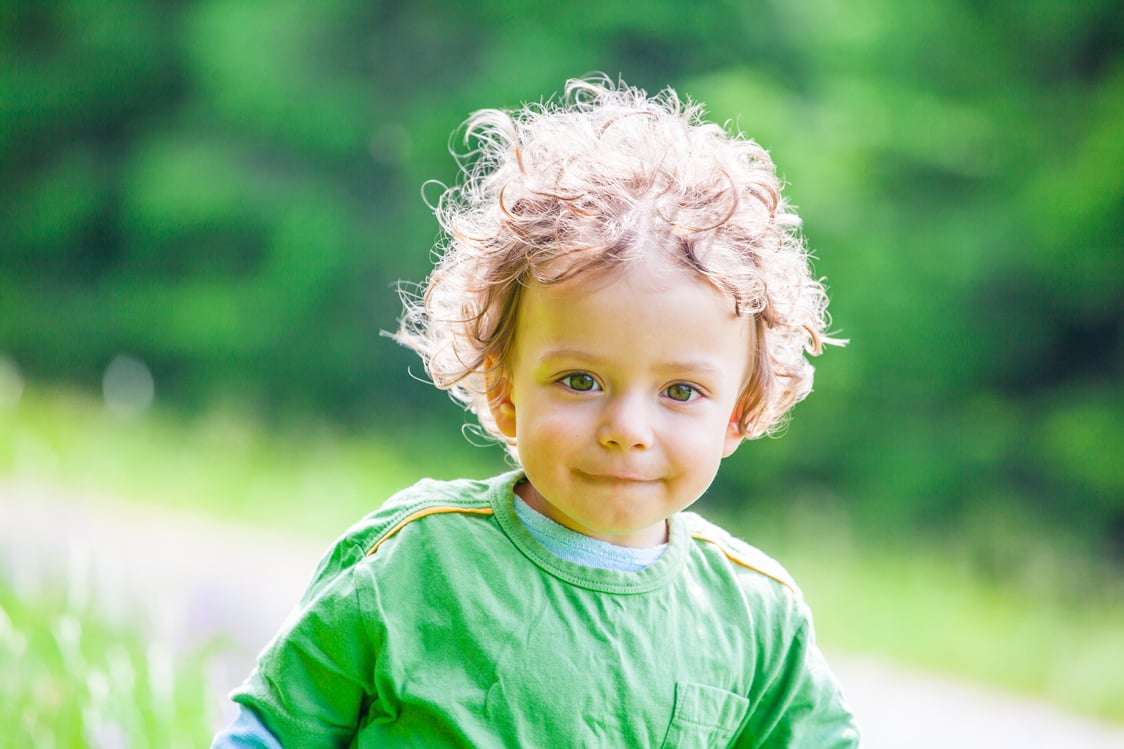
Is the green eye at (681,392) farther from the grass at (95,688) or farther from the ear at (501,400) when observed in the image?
the grass at (95,688)

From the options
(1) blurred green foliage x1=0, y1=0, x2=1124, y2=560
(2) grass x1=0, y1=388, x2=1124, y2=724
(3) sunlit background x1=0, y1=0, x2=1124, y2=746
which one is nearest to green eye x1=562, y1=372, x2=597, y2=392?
(3) sunlit background x1=0, y1=0, x2=1124, y2=746

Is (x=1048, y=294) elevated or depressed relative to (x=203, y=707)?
elevated

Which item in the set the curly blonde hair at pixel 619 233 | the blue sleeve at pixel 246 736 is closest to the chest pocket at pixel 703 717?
the curly blonde hair at pixel 619 233

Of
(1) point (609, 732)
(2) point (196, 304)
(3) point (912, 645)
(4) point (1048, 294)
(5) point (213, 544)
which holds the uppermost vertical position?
(4) point (1048, 294)

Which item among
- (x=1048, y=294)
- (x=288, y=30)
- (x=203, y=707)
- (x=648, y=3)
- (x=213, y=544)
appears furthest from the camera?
(x=288, y=30)

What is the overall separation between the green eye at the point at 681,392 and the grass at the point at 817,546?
2.86 meters

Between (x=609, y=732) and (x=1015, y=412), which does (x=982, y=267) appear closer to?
(x=1015, y=412)

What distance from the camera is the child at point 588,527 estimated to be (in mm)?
1677

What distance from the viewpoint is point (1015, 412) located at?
6.24 meters

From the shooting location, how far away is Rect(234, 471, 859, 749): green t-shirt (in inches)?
65.7

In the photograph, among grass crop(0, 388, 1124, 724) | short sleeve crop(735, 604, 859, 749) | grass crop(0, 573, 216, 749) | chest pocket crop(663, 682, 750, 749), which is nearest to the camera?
chest pocket crop(663, 682, 750, 749)

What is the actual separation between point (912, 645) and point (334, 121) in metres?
4.57

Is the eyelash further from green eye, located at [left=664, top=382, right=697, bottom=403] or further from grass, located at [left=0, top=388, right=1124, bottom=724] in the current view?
grass, located at [left=0, top=388, right=1124, bottom=724]

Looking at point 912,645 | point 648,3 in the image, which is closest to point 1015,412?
point 912,645
